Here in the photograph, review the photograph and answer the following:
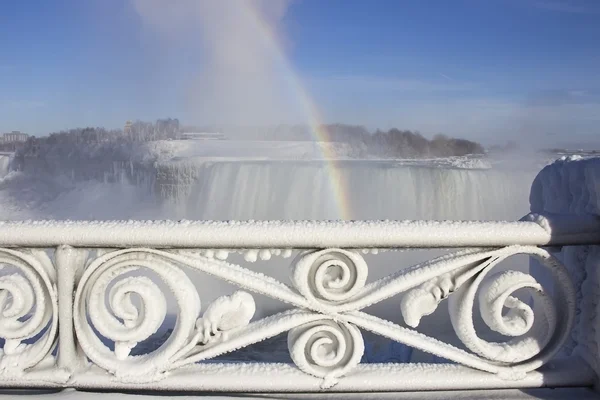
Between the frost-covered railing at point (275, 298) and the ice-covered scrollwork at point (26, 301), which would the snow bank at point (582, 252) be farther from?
the ice-covered scrollwork at point (26, 301)

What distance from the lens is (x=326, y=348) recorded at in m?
1.20

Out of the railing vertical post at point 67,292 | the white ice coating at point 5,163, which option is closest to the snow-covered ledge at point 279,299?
the railing vertical post at point 67,292

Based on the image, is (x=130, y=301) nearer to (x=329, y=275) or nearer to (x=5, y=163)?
(x=329, y=275)

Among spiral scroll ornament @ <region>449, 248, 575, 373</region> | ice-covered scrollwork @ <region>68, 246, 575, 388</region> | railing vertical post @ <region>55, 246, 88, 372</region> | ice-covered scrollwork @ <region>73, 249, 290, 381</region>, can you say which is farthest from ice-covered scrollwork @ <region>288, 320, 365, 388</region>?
railing vertical post @ <region>55, 246, 88, 372</region>

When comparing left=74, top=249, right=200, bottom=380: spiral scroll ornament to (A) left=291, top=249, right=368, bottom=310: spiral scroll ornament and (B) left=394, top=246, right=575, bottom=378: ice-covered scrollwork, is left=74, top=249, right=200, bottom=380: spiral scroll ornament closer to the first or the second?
(A) left=291, top=249, right=368, bottom=310: spiral scroll ornament

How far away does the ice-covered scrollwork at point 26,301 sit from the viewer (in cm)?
115

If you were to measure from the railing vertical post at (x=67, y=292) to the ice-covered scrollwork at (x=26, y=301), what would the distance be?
0.06 feet

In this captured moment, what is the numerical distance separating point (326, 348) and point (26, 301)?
0.70 metres

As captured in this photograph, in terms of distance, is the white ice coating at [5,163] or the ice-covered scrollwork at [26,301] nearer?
the ice-covered scrollwork at [26,301]

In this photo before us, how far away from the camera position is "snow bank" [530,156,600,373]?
3.84 ft

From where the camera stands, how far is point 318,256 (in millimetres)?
1130

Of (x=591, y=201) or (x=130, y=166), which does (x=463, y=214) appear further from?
(x=130, y=166)

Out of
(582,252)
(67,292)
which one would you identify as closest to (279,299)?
(67,292)

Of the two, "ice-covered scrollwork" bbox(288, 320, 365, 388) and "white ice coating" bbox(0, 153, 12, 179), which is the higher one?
"white ice coating" bbox(0, 153, 12, 179)
